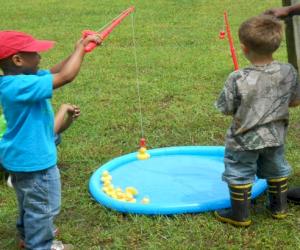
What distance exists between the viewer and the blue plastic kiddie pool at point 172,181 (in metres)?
3.51

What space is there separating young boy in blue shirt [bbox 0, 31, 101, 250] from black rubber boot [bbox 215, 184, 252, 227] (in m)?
1.05

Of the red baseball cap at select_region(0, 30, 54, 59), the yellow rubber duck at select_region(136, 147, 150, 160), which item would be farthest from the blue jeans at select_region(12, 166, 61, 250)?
the yellow rubber duck at select_region(136, 147, 150, 160)

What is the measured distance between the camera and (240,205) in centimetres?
329

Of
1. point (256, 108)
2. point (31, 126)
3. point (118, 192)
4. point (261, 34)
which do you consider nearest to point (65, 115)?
point (31, 126)

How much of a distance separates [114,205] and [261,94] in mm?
1185

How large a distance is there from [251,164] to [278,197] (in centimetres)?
30

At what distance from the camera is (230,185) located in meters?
3.30

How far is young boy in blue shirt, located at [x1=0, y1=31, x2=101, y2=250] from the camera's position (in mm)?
2707

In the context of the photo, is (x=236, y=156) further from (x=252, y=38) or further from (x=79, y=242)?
(x=79, y=242)

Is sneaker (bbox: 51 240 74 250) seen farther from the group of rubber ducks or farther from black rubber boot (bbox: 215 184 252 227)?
black rubber boot (bbox: 215 184 252 227)

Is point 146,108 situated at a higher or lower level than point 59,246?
higher

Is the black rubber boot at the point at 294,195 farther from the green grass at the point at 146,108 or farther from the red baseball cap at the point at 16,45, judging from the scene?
the red baseball cap at the point at 16,45

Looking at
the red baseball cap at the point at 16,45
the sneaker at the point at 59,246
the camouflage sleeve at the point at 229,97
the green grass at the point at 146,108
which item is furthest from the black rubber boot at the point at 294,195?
the red baseball cap at the point at 16,45

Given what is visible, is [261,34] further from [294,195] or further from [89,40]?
[294,195]
